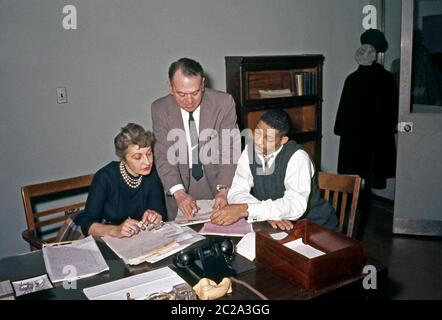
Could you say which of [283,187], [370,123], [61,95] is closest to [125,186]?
[283,187]

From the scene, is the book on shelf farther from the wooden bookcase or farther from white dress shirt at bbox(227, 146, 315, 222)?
white dress shirt at bbox(227, 146, 315, 222)

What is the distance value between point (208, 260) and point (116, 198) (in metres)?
0.92

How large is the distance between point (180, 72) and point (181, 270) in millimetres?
1259

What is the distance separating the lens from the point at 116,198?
2275 millimetres

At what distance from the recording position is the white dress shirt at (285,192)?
6.59 ft

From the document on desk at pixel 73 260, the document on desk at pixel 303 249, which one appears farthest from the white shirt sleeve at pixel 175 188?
the document on desk at pixel 303 249

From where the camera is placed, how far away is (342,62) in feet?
16.3

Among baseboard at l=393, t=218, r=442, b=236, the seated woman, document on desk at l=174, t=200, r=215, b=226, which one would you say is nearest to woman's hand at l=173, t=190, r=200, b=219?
document on desk at l=174, t=200, r=215, b=226

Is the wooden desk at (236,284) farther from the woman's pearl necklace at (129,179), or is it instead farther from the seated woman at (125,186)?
the woman's pearl necklace at (129,179)

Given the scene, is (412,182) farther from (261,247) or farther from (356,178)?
(261,247)

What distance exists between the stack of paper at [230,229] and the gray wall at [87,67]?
2.00 m

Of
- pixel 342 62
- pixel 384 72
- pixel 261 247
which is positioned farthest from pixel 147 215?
pixel 342 62

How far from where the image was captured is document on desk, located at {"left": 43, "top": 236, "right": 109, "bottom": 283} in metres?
1.53
